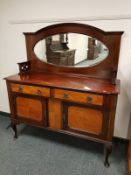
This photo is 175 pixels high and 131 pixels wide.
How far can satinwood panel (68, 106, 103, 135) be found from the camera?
5.49 feet

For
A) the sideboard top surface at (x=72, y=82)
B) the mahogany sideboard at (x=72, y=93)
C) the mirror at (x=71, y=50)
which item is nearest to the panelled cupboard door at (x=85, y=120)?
the mahogany sideboard at (x=72, y=93)

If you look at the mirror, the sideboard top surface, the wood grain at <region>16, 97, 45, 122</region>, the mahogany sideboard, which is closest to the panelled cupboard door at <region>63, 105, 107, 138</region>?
the mahogany sideboard

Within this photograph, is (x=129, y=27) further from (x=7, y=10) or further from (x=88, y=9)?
(x=7, y=10)

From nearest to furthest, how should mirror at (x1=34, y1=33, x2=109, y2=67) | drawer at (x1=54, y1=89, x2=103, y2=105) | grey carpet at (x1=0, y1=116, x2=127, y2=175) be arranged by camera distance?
drawer at (x1=54, y1=89, x2=103, y2=105) < grey carpet at (x1=0, y1=116, x2=127, y2=175) < mirror at (x1=34, y1=33, x2=109, y2=67)

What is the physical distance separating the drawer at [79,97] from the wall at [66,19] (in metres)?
0.53

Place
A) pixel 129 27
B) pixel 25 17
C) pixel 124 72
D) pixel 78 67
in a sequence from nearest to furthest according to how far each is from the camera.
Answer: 1. pixel 129 27
2. pixel 124 72
3. pixel 78 67
4. pixel 25 17

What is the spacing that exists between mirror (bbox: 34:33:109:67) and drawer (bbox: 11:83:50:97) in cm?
49

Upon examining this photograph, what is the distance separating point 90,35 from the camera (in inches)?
73.4

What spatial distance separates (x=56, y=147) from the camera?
207 centimetres

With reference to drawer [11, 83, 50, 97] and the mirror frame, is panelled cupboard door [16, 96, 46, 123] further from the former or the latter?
the mirror frame

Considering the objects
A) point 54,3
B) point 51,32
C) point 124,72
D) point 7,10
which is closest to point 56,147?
point 124,72

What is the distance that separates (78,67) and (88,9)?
0.67 m

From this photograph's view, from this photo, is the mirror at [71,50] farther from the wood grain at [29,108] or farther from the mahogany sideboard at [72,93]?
the wood grain at [29,108]

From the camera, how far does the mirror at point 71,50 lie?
6.18ft
